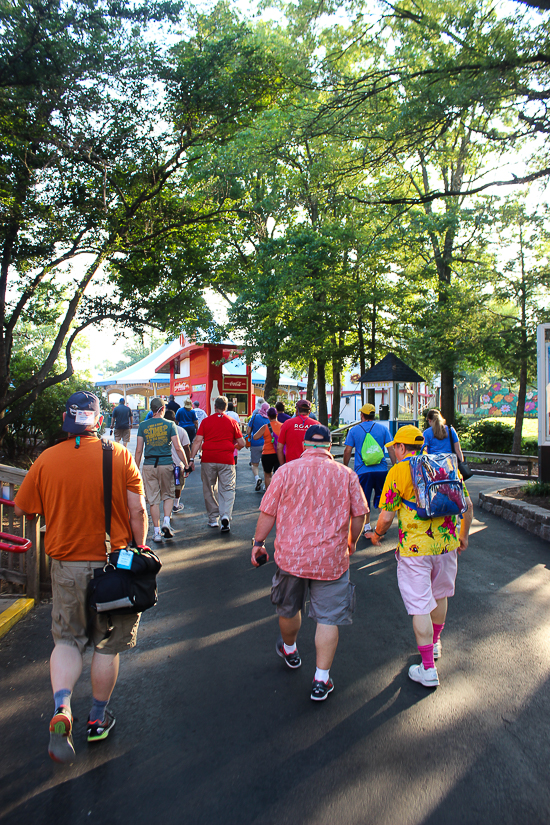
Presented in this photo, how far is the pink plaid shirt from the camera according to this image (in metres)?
3.43

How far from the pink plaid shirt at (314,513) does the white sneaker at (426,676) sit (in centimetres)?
90

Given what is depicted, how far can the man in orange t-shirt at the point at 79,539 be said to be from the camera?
2.94 meters

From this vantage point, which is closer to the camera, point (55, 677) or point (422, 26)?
point (55, 677)

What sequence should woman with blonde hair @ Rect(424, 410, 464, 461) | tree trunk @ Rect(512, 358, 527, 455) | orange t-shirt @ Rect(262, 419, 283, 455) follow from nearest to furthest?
woman with blonde hair @ Rect(424, 410, 464, 461), orange t-shirt @ Rect(262, 419, 283, 455), tree trunk @ Rect(512, 358, 527, 455)

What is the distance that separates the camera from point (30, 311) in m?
13.9

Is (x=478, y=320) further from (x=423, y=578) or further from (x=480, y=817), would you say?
(x=480, y=817)

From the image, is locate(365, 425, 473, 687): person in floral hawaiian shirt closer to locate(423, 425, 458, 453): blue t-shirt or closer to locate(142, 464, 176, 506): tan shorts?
locate(423, 425, 458, 453): blue t-shirt

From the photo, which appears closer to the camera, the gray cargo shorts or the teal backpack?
the gray cargo shorts

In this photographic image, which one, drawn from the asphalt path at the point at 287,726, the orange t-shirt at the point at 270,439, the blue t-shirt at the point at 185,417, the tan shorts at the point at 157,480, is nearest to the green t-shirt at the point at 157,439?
the tan shorts at the point at 157,480

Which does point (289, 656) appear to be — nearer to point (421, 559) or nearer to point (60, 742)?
point (421, 559)

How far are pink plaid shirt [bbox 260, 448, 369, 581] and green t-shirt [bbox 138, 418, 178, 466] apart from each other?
13.6 ft

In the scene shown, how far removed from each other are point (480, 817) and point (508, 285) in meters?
19.4

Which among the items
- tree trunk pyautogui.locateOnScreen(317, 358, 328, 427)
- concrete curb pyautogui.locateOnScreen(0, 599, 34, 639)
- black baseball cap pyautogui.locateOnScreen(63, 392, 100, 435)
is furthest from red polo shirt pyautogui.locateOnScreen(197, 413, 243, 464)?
tree trunk pyautogui.locateOnScreen(317, 358, 328, 427)

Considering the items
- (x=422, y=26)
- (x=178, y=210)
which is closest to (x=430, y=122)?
(x=422, y=26)
